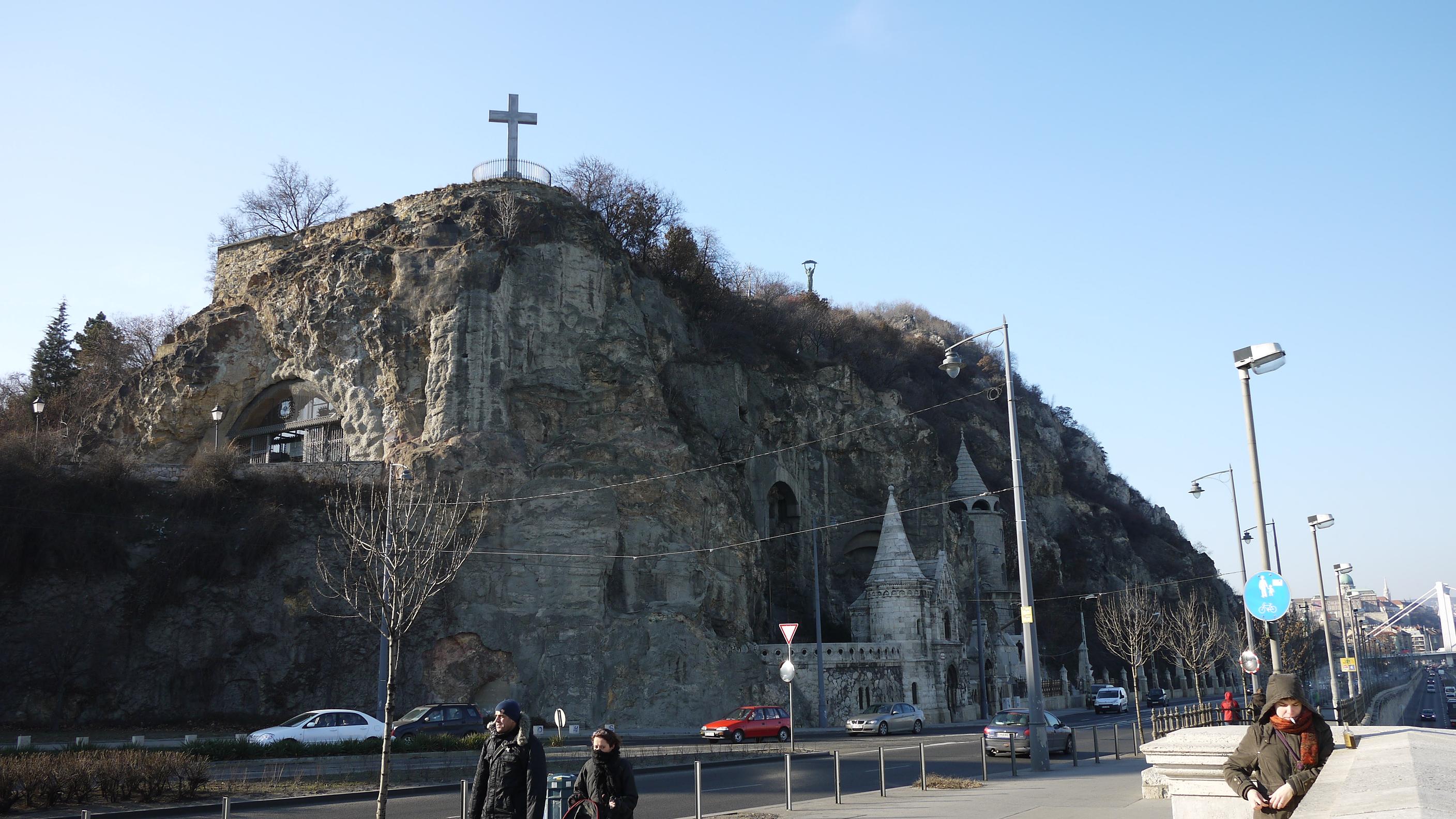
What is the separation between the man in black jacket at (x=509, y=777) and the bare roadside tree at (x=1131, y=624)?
40105 mm

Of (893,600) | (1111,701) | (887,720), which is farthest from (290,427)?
(1111,701)

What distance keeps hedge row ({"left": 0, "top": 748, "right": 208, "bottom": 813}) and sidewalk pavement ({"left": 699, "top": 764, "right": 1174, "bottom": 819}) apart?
933cm

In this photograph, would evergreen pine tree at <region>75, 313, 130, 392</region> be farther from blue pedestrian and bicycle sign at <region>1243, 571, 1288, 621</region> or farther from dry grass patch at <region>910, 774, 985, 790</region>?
blue pedestrian and bicycle sign at <region>1243, 571, 1288, 621</region>

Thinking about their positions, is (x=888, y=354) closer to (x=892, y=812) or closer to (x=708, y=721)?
(x=708, y=721)

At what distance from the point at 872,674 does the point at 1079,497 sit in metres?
61.0

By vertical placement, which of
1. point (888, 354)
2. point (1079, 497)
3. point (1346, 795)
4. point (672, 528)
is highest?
point (888, 354)

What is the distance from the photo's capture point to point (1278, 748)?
281 inches

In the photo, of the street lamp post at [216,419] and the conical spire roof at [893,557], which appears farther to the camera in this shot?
the conical spire roof at [893,557]

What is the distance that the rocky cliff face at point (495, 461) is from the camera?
38406 millimetres

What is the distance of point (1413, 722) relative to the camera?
1988 inches

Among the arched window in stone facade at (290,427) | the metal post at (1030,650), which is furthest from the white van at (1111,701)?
the arched window in stone facade at (290,427)

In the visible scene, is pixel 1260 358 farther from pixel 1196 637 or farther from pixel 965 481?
pixel 965 481

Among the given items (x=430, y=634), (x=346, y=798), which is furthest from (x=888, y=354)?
(x=346, y=798)

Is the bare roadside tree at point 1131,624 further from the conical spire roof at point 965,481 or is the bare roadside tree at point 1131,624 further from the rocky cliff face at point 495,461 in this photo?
the rocky cliff face at point 495,461
